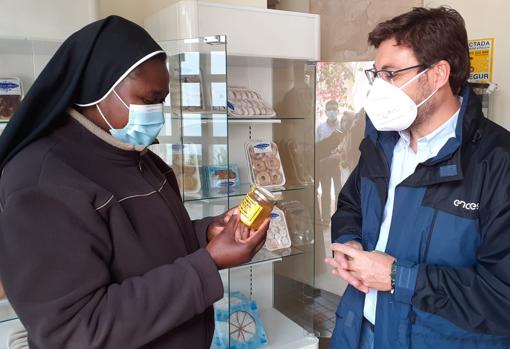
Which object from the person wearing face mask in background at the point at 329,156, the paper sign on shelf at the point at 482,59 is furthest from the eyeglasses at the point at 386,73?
the person wearing face mask in background at the point at 329,156

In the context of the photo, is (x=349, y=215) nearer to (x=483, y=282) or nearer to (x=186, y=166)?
(x=483, y=282)

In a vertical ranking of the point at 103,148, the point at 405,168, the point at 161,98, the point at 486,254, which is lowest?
the point at 486,254

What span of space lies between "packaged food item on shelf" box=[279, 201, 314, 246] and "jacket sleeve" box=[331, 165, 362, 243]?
0.94 metres

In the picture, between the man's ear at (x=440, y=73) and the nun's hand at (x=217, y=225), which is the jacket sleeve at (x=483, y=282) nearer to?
the man's ear at (x=440, y=73)

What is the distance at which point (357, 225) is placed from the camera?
166cm

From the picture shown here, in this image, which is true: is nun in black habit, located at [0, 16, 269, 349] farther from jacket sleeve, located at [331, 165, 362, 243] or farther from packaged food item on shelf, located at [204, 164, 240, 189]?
packaged food item on shelf, located at [204, 164, 240, 189]

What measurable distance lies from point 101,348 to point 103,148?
19.4 inches

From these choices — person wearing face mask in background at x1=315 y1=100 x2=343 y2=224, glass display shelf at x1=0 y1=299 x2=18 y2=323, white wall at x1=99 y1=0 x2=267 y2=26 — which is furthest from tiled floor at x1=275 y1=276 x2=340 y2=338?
white wall at x1=99 y1=0 x2=267 y2=26

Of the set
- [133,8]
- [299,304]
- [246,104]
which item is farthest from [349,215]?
[133,8]

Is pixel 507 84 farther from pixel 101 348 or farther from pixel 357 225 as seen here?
pixel 101 348

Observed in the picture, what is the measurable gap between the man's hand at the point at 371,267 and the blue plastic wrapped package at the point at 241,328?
1142mm

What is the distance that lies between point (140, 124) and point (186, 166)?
42.3 inches

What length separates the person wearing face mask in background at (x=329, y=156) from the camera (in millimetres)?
3047

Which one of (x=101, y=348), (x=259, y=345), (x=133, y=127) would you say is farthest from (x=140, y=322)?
(x=259, y=345)
